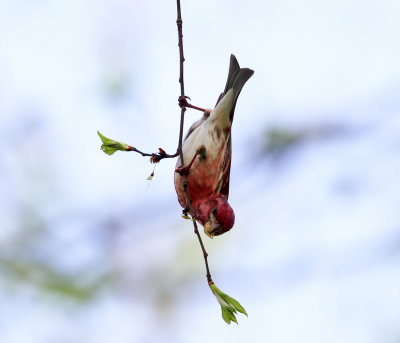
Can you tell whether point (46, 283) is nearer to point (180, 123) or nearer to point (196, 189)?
point (196, 189)

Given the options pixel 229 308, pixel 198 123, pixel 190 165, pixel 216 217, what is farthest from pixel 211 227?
pixel 229 308

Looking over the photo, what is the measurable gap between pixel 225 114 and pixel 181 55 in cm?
271

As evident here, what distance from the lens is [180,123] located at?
4.95m

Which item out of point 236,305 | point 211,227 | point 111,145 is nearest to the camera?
point 236,305

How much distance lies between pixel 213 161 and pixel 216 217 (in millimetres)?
643

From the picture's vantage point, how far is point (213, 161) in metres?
7.08

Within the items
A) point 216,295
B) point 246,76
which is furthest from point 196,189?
point 216,295

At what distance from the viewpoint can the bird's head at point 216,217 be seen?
22.1ft

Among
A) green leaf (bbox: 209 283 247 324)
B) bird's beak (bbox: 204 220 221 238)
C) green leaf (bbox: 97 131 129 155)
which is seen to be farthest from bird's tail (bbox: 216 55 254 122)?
green leaf (bbox: 209 283 247 324)

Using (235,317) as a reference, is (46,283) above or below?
above

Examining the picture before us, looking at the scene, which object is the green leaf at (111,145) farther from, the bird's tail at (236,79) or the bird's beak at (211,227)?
the bird's tail at (236,79)

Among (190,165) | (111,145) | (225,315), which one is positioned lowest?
(225,315)

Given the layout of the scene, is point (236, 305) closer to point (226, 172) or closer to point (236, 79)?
point (226, 172)

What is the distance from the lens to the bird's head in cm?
674
